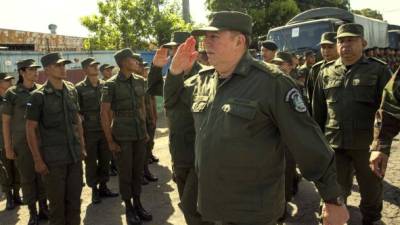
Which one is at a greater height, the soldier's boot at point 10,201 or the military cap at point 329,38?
the military cap at point 329,38

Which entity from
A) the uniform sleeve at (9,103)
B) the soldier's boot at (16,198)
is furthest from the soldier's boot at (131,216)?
the soldier's boot at (16,198)

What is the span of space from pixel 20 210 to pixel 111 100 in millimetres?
2352

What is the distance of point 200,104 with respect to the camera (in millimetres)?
2781

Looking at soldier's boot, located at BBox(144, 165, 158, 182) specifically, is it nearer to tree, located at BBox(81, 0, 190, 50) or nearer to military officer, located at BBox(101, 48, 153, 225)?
military officer, located at BBox(101, 48, 153, 225)

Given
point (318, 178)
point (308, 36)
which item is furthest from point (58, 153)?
point (308, 36)

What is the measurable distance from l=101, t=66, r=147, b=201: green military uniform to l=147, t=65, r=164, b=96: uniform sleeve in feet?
4.66

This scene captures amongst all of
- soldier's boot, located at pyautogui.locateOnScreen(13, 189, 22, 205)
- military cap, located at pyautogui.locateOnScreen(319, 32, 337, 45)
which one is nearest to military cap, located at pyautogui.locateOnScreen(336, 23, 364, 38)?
military cap, located at pyautogui.locateOnScreen(319, 32, 337, 45)

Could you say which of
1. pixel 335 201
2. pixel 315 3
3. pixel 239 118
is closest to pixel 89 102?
pixel 239 118

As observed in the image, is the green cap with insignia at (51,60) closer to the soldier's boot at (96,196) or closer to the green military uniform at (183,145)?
the green military uniform at (183,145)

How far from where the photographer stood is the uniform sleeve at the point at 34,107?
4.23 m

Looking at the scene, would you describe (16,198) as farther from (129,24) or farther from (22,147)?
(129,24)

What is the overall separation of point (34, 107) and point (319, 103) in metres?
3.08

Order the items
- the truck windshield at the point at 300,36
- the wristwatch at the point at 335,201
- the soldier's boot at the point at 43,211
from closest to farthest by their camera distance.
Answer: the wristwatch at the point at 335,201 < the soldier's boot at the point at 43,211 < the truck windshield at the point at 300,36

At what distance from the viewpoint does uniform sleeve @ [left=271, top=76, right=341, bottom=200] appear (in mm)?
2328
